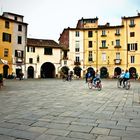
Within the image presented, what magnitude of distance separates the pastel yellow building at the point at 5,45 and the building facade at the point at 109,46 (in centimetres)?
1464

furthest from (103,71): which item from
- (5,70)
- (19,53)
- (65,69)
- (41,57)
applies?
(5,70)

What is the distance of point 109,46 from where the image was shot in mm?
53938

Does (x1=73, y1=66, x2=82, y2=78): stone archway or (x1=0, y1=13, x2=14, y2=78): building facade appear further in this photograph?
(x1=73, y1=66, x2=82, y2=78): stone archway

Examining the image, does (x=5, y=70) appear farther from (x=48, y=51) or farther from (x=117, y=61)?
(x=117, y=61)

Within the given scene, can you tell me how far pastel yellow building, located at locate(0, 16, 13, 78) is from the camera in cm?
4512

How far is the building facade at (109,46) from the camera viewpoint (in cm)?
5178

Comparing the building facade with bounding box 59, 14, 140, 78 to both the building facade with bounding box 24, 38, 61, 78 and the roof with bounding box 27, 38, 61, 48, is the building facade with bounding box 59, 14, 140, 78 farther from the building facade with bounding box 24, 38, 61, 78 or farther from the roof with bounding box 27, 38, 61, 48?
the roof with bounding box 27, 38, 61, 48

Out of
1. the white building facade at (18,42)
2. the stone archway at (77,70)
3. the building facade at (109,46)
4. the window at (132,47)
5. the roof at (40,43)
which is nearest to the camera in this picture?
the white building facade at (18,42)

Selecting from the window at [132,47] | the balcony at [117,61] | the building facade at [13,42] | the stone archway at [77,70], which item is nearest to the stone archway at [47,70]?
the stone archway at [77,70]

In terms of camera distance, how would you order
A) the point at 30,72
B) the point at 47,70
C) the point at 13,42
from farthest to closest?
the point at 47,70
the point at 30,72
the point at 13,42

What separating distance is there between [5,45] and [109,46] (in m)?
23.6

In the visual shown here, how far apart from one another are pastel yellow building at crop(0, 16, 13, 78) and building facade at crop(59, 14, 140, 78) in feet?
48.0

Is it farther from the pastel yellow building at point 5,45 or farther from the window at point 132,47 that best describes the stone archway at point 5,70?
the window at point 132,47

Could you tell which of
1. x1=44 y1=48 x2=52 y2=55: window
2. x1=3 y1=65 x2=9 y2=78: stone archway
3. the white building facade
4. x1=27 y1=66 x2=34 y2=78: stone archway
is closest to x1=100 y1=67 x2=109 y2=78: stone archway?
x1=44 y1=48 x2=52 y2=55: window
